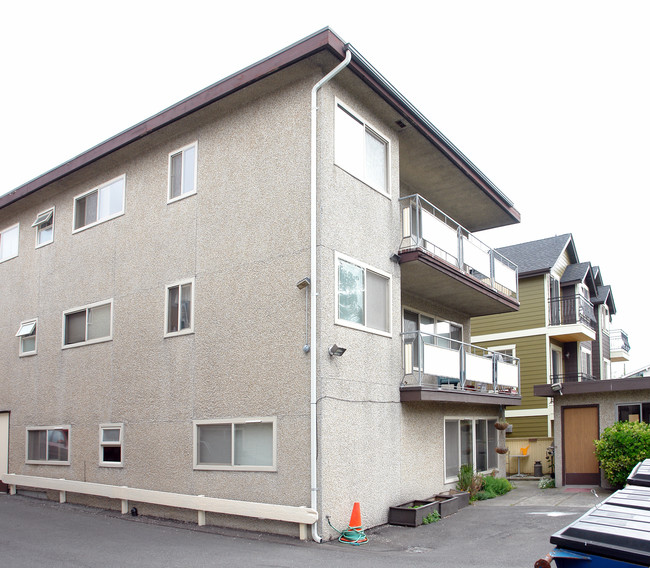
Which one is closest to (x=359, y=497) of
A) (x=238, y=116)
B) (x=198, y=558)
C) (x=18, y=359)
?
(x=198, y=558)

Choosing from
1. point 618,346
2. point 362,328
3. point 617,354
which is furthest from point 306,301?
point 618,346

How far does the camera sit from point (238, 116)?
12953 millimetres

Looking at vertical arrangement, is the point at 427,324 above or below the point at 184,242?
below

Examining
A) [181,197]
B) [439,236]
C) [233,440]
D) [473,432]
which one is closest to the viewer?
[233,440]

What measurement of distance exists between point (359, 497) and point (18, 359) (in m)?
11.1

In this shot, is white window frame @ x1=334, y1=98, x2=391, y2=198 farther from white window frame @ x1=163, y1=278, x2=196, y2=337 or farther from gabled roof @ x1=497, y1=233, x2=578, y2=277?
gabled roof @ x1=497, y1=233, x2=578, y2=277

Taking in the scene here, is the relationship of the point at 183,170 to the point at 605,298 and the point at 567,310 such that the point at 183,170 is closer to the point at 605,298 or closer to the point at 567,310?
the point at 567,310

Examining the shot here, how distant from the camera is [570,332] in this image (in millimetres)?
24281

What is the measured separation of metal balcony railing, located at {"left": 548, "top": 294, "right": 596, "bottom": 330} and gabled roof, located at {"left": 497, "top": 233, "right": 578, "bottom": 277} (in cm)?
140

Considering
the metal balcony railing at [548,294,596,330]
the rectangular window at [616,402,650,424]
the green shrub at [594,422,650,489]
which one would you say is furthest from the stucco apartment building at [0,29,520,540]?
the metal balcony railing at [548,294,596,330]

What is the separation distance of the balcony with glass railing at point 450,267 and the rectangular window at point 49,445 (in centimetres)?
901

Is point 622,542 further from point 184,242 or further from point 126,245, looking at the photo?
point 126,245

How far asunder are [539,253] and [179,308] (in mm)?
18311

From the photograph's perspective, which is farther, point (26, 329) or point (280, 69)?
point (26, 329)
